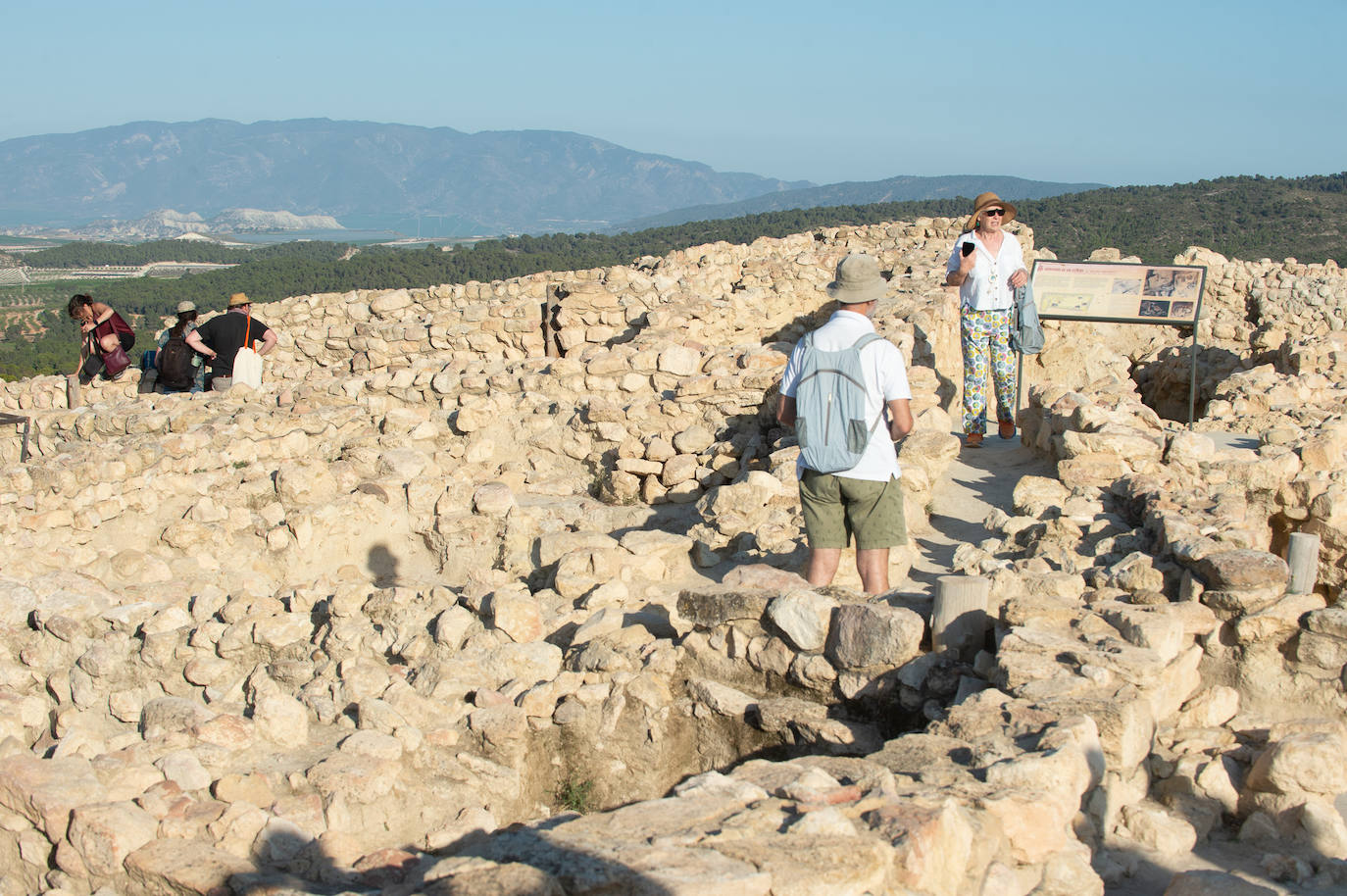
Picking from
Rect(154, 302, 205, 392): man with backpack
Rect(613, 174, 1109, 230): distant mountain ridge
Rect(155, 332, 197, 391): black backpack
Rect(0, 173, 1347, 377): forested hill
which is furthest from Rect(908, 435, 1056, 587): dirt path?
Rect(613, 174, 1109, 230): distant mountain ridge

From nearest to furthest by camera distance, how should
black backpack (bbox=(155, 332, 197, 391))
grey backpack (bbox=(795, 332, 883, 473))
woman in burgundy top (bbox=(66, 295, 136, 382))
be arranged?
grey backpack (bbox=(795, 332, 883, 473))
black backpack (bbox=(155, 332, 197, 391))
woman in burgundy top (bbox=(66, 295, 136, 382))

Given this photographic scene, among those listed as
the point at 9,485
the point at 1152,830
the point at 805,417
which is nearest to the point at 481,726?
the point at 805,417

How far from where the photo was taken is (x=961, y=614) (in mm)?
4062

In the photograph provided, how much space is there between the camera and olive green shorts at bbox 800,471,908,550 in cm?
446

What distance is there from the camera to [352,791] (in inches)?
145

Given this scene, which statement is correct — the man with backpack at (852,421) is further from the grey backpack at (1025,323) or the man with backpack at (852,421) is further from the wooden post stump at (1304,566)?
the grey backpack at (1025,323)

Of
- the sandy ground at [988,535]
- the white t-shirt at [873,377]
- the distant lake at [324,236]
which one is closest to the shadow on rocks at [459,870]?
the sandy ground at [988,535]

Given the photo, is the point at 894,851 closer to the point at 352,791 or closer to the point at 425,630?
the point at 352,791

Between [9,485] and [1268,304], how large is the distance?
14.3 m

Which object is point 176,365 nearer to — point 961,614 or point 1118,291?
point 961,614

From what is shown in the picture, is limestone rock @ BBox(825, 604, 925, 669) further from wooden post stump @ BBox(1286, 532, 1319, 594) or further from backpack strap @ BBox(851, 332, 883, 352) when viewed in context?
wooden post stump @ BBox(1286, 532, 1319, 594)

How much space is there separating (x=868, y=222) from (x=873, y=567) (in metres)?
33.2

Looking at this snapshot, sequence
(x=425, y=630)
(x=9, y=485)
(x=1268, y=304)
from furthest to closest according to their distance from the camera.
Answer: (x=1268, y=304), (x=9, y=485), (x=425, y=630)

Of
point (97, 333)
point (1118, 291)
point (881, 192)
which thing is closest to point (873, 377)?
point (1118, 291)
